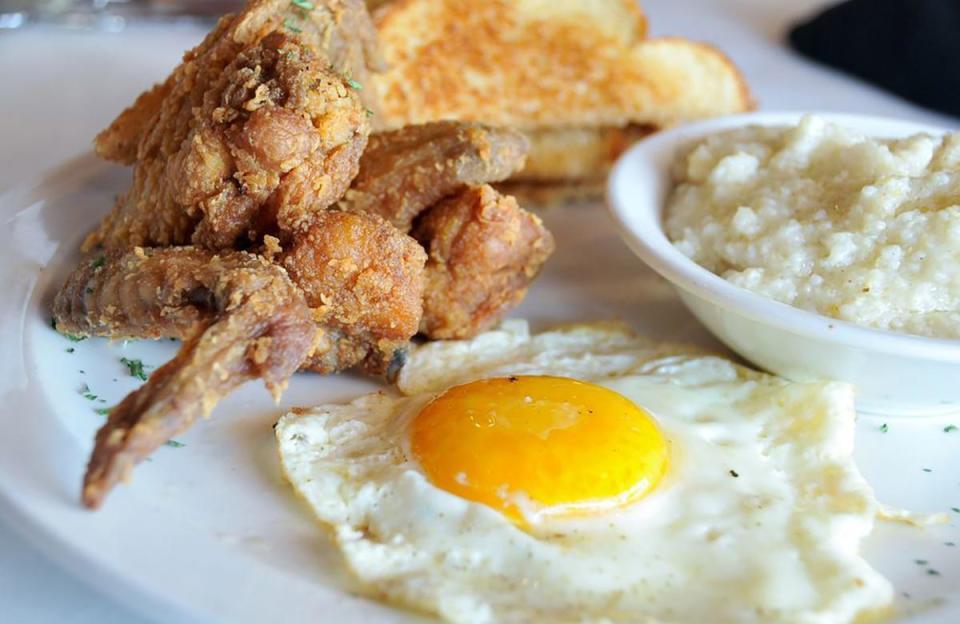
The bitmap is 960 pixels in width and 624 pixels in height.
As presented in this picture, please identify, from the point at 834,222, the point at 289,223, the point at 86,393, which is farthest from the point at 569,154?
the point at 86,393

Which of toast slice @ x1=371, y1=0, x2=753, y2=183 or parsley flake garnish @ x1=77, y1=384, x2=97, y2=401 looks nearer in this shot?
parsley flake garnish @ x1=77, y1=384, x2=97, y2=401

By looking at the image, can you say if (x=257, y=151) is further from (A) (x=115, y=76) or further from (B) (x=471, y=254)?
(A) (x=115, y=76)

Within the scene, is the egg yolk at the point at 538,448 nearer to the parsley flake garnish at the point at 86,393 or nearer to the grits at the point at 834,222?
the grits at the point at 834,222

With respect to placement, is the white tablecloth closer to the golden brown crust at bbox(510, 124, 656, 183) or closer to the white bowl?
the golden brown crust at bbox(510, 124, 656, 183)

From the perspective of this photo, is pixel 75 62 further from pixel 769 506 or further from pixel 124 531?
pixel 769 506

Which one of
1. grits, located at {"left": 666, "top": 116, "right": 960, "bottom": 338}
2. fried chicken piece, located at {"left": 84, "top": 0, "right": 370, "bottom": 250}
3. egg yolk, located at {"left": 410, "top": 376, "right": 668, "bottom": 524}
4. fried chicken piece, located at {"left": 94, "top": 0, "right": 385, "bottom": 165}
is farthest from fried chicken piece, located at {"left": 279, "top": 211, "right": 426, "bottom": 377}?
grits, located at {"left": 666, "top": 116, "right": 960, "bottom": 338}

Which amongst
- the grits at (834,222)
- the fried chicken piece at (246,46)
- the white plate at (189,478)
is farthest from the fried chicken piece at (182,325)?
the grits at (834,222)

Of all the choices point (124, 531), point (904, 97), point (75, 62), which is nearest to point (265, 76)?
point (124, 531)
